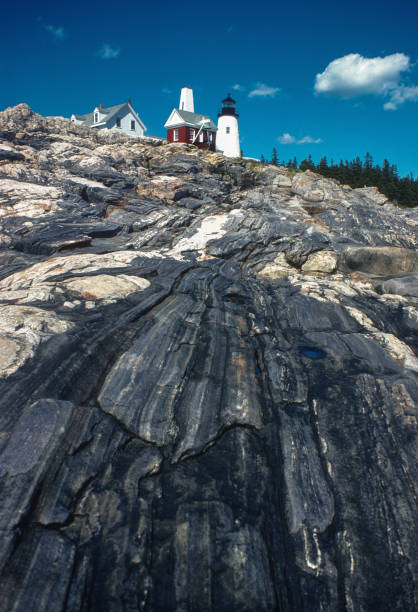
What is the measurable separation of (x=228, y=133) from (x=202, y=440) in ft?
255

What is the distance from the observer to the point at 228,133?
71.5 m

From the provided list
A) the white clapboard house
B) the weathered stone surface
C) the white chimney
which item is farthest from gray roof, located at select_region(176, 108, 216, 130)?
the weathered stone surface

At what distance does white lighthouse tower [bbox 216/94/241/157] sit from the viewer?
71.5 metres

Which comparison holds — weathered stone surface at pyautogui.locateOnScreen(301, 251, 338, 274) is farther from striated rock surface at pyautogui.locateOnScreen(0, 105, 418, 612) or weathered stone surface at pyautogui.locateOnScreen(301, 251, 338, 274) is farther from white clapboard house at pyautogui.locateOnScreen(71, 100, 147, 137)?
white clapboard house at pyautogui.locateOnScreen(71, 100, 147, 137)

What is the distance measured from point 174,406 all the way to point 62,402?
2.33m

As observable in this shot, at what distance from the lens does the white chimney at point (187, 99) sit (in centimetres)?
7431

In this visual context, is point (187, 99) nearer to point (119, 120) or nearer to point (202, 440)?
point (119, 120)

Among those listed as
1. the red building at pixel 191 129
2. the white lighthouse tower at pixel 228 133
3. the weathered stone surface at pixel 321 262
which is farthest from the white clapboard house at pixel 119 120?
the weathered stone surface at pixel 321 262

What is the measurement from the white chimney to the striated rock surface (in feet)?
247

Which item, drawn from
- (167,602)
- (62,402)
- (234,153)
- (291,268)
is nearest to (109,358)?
(62,402)

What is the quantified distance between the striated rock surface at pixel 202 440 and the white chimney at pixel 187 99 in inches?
2965

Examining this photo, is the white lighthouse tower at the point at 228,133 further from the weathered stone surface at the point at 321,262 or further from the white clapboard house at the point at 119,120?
the weathered stone surface at the point at 321,262

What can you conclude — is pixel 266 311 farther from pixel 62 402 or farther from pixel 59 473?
pixel 59 473

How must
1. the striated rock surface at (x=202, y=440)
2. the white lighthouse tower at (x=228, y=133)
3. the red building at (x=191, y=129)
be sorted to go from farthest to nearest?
1. the white lighthouse tower at (x=228, y=133)
2. the red building at (x=191, y=129)
3. the striated rock surface at (x=202, y=440)
